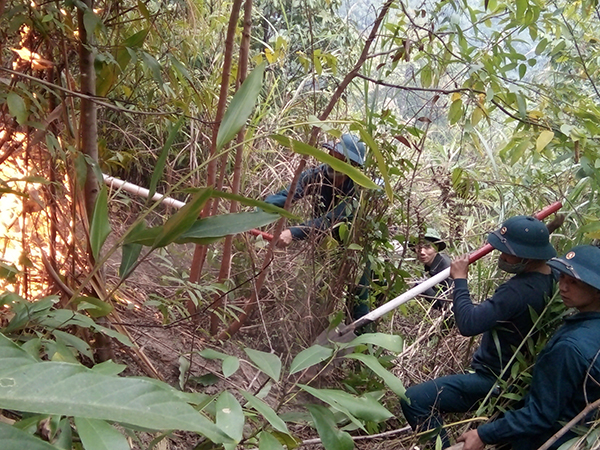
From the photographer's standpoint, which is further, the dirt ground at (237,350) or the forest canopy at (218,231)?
the dirt ground at (237,350)

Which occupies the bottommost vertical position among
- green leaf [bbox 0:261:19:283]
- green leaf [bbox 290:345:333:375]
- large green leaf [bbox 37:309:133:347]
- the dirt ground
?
the dirt ground

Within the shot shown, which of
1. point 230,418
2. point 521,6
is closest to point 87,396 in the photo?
point 230,418

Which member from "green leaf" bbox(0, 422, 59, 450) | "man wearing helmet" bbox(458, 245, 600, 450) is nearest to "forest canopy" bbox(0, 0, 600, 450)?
"green leaf" bbox(0, 422, 59, 450)

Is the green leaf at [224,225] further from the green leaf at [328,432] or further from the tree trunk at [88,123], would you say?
the tree trunk at [88,123]

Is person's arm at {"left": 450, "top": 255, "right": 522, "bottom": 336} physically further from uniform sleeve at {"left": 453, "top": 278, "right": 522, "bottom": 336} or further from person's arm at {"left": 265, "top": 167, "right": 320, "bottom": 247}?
person's arm at {"left": 265, "top": 167, "right": 320, "bottom": 247}

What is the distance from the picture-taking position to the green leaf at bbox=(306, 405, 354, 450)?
0.87 meters

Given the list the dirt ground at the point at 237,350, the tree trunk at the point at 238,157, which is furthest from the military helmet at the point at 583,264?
the tree trunk at the point at 238,157

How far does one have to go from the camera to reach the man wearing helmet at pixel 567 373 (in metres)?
1.54

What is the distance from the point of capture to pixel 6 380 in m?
0.45

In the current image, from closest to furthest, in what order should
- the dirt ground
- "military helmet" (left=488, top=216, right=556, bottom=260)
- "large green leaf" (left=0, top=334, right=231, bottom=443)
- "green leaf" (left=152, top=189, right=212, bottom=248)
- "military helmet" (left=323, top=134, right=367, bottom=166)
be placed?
"large green leaf" (left=0, top=334, right=231, bottom=443)
"green leaf" (left=152, top=189, right=212, bottom=248)
the dirt ground
"military helmet" (left=488, top=216, right=556, bottom=260)
"military helmet" (left=323, top=134, right=367, bottom=166)

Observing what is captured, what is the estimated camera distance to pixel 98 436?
1.82 feet

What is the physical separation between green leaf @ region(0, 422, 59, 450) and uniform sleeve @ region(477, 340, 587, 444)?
1525 mm

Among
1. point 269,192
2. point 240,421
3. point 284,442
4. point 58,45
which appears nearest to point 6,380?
point 240,421

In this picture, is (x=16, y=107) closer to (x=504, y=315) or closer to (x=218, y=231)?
(x=218, y=231)
